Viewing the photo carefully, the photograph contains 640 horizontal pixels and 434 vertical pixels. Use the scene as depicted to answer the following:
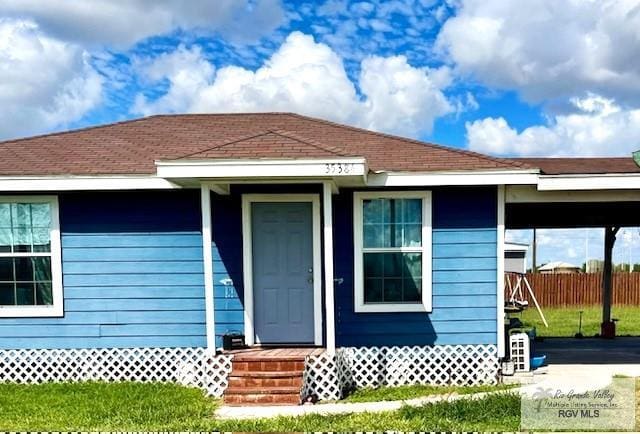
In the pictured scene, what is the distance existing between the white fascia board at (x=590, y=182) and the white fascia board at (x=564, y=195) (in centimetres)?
22

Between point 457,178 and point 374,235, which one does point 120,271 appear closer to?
point 374,235

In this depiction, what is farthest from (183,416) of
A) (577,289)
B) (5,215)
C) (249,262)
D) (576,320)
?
(577,289)

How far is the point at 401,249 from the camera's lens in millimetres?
6922

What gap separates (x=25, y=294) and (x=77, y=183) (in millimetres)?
1772

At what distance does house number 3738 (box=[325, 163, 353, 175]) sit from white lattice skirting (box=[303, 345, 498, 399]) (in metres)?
2.39

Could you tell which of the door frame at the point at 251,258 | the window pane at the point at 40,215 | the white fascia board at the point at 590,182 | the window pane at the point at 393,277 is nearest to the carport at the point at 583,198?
the white fascia board at the point at 590,182

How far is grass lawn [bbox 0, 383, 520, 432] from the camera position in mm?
4973

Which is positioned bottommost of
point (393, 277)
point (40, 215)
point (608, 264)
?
point (608, 264)

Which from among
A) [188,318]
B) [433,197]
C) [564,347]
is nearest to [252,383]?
[188,318]

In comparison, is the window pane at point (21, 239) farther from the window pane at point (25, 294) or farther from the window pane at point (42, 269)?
the window pane at point (25, 294)

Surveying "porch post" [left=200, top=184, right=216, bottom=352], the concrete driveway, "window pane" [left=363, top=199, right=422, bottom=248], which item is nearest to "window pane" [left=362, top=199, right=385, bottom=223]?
"window pane" [left=363, top=199, right=422, bottom=248]

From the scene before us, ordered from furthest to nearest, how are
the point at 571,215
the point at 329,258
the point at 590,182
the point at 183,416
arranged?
the point at 571,215
the point at 590,182
the point at 329,258
the point at 183,416

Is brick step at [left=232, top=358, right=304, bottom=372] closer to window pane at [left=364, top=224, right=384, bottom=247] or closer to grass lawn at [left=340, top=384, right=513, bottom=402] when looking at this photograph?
grass lawn at [left=340, top=384, right=513, bottom=402]

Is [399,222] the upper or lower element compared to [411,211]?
lower
